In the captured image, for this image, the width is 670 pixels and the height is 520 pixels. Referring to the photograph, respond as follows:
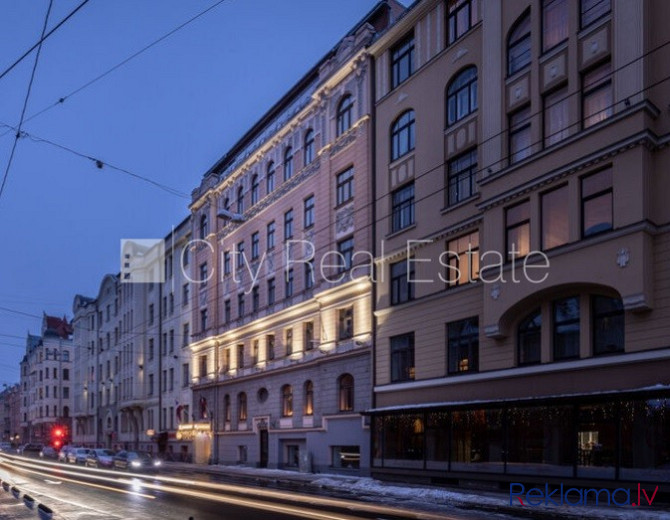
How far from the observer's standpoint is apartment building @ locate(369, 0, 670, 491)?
19.6 meters

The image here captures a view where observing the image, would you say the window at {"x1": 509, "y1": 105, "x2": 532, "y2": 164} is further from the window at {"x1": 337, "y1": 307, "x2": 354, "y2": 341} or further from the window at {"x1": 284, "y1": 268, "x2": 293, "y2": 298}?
the window at {"x1": 284, "y1": 268, "x2": 293, "y2": 298}

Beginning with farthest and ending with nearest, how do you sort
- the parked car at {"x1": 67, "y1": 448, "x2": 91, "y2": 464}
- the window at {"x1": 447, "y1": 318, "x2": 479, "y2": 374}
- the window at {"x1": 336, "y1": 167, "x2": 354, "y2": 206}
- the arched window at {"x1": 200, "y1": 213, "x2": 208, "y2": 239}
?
the arched window at {"x1": 200, "y1": 213, "x2": 208, "y2": 239}
the parked car at {"x1": 67, "y1": 448, "x2": 91, "y2": 464}
the window at {"x1": 336, "y1": 167, "x2": 354, "y2": 206}
the window at {"x1": 447, "y1": 318, "x2": 479, "y2": 374}

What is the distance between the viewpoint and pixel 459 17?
92.7ft

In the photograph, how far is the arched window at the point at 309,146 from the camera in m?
39.0

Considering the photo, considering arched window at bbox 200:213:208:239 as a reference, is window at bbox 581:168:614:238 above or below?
below

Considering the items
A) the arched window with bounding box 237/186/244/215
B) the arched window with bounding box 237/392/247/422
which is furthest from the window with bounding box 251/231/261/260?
the arched window with bounding box 237/392/247/422

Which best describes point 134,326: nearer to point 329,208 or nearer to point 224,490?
point 329,208

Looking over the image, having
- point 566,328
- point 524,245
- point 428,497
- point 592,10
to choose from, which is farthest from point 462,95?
point 428,497

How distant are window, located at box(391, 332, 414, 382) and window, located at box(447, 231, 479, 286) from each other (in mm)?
3391

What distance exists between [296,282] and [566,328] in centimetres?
1921

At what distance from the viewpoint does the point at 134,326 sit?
67625 mm

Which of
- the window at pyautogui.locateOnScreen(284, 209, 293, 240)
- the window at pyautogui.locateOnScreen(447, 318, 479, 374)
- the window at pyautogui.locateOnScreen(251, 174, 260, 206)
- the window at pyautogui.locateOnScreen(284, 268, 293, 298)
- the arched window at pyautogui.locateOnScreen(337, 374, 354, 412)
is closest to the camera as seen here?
the window at pyautogui.locateOnScreen(447, 318, 479, 374)

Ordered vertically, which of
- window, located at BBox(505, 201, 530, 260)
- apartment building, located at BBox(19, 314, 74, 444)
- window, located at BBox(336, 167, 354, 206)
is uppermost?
window, located at BBox(336, 167, 354, 206)

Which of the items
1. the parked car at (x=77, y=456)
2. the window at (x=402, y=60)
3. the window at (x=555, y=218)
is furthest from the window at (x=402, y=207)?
the parked car at (x=77, y=456)
